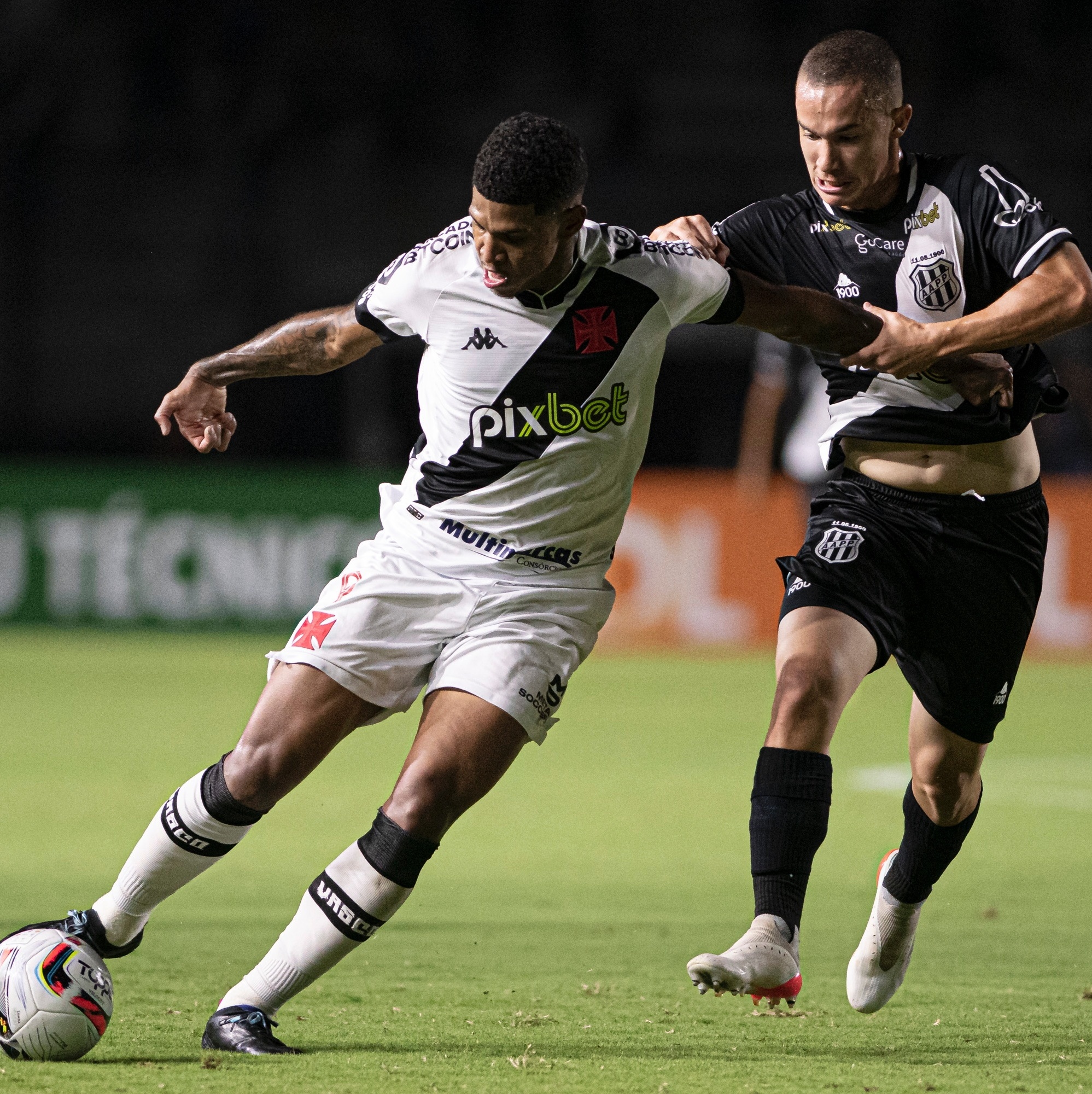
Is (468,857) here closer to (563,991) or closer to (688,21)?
(563,991)

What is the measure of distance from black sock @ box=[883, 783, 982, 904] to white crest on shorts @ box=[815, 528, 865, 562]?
0.89 meters

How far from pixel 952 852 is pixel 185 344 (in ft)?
58.2

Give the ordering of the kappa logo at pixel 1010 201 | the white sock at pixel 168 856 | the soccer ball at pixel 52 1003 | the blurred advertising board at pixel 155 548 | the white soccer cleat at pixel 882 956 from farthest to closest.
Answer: the blurred advertising board at pixel 155 548 → the white soccer cleat at pixel 882 956 → the kappa logo at pixel 1010 201 → the white sock at pixel 168 856 → the soccer ball at pixel 52 1003

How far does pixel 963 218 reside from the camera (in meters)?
4.68

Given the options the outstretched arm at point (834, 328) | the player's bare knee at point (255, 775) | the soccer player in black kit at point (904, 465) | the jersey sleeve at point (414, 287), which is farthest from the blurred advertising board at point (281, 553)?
the player's bare knee at point (255, 775)

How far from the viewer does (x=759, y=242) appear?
4.93 meters

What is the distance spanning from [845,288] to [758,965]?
192 centimetres

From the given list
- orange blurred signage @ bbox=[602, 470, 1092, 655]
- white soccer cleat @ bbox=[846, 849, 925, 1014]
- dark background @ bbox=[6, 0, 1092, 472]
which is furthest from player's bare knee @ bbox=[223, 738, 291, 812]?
dark background @ bbox=[6, 0, 1092, 472]

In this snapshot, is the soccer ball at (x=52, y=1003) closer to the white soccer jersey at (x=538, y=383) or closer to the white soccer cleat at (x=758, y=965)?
the white soccer jersey at (x=538, y=383)

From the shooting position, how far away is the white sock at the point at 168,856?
434 centimetres

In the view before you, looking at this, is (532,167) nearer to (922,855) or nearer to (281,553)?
(922,855)

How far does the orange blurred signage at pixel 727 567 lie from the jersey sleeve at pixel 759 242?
9.97m

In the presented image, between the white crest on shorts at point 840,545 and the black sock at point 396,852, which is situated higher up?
the white crest on shorts at point 840,545

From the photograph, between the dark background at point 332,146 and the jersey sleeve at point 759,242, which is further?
the dark background at point 332,146
